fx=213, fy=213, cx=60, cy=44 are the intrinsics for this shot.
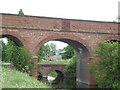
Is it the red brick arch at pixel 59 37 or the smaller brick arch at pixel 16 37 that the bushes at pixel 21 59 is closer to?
the smaller brick arch at pixel 16 37

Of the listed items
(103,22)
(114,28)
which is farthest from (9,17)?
(114,28)

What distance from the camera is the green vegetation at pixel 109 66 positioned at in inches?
576

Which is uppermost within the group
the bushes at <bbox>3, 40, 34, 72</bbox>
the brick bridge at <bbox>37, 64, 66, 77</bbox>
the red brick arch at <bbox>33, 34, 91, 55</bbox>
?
the red brick arch at <bbox>33, 34, 91, 55</bbox>

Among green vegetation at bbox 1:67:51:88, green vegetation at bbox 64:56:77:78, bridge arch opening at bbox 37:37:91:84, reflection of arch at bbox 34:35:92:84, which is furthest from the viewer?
green vegetation at bbox 64:56:77:78

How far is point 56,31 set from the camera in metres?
20.2

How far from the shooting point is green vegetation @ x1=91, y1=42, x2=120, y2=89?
1462 centimetres

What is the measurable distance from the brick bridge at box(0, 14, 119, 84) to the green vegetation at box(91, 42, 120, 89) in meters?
4.41

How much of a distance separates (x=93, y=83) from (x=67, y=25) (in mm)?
6461

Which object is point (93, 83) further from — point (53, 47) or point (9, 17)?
point (53, 47)

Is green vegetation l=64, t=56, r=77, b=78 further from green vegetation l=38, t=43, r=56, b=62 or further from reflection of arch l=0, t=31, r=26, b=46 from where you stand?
reflection of arch l=0, t=31, r=26, b=46

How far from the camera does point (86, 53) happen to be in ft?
72.7

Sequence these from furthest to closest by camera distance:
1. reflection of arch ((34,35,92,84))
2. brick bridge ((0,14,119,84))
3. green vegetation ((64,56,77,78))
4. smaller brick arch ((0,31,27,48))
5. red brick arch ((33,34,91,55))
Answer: green vegetation ((64,56,77,78)) < reflection of arch ((34,35,92,84)) < red brick arch ((33,34,91,55)) < brick bridge ((0,14,119,84)) < smaller brick arch ((0,31,27,48))

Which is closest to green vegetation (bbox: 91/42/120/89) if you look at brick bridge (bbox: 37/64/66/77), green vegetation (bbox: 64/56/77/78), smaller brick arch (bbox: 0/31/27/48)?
smaller brick arch (bbox: 0/31/27/48)

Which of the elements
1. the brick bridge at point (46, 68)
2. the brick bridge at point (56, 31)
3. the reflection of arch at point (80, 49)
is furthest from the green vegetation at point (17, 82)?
the brick bridge at point (46, 68)
